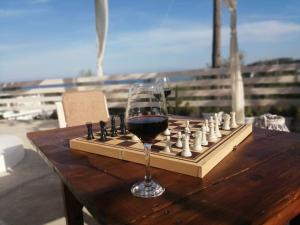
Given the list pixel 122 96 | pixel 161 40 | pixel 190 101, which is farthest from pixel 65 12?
pixel 190 101

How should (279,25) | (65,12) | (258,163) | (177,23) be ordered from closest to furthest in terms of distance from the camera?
1. (258,163)
2. (279,25)
3. (177,23)
4. (65,12)

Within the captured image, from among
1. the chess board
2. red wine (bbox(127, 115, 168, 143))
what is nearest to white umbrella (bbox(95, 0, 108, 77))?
the chess board

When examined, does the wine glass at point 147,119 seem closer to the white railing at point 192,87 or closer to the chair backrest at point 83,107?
the chair backrest at point 83,107

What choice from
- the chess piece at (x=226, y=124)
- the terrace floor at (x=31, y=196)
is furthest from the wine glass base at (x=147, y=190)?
the terrace floor at (x=31, y=196)

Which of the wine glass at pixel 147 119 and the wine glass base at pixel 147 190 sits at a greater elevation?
the wine glass at pixel 147 119

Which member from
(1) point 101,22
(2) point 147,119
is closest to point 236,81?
(1) point 101,22

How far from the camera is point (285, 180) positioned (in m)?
0.76

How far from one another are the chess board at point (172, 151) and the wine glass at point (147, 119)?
0.13 m

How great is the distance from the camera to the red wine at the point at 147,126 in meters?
0.70

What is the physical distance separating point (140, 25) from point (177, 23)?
2.82 meters

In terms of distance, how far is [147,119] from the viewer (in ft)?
2.43

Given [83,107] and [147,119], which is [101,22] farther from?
[147,119]

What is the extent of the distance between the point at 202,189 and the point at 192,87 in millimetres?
5056

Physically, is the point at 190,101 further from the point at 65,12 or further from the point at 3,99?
the point at 65,12
